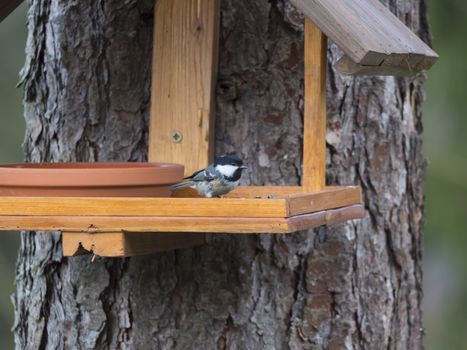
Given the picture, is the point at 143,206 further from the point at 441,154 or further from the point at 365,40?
the point at 441,154

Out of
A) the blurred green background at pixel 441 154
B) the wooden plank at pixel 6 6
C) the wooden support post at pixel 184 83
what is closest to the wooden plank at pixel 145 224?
the wooden support post at pixel 184 83

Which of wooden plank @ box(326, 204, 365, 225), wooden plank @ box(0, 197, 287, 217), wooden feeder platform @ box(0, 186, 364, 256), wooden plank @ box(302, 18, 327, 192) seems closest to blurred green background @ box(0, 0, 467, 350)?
wooden plank @ box(326, 204, 365, 225)

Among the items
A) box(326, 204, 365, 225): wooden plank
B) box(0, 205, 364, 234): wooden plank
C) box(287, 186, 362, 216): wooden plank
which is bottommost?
box(0, 205, 364, 234): wooden plank

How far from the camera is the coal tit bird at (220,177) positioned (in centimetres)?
262

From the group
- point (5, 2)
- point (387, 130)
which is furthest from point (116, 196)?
point (387, 130)

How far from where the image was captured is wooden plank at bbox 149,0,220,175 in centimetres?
293

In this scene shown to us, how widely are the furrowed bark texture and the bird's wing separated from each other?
317mm

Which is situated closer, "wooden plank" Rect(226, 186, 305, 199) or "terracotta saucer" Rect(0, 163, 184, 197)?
"terracotta saucer" Rect(0, 163, 184, 197)

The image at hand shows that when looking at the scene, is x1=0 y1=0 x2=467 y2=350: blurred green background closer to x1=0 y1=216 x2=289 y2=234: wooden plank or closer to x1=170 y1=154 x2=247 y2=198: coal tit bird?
x1=170 y1=154 x2=247 y2=198: coal tit bird

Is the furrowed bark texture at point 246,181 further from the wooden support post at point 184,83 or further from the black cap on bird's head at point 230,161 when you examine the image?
the black cap on bird's head at point 230,161

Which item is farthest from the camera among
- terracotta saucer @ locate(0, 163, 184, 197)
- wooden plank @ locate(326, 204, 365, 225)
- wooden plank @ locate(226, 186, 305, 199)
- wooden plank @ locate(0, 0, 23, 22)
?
wooden plank @ locate(0, 0, 23, 22)

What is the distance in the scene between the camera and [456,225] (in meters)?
5.57

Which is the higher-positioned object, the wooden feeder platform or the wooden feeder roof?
the wooden feeder roof

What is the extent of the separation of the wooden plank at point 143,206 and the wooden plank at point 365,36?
415 mm
